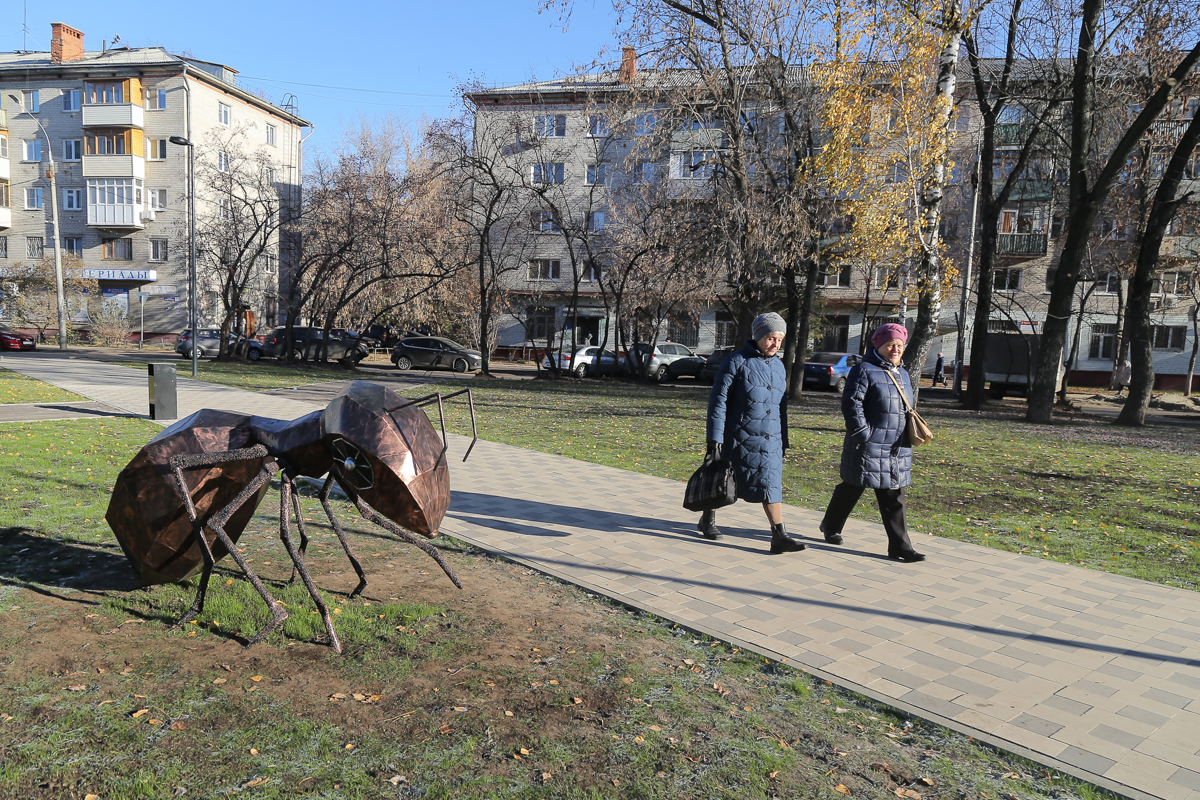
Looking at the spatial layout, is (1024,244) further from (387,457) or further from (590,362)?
(387,457)

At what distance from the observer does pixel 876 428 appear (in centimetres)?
604

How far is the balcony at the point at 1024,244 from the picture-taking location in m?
38.2

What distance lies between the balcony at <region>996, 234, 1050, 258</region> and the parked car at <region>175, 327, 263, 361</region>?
1400 inches

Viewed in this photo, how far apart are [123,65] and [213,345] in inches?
794

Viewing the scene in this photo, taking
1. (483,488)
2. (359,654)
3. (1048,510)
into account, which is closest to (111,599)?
(359,654)

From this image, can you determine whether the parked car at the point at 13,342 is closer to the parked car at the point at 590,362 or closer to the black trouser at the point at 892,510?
the parked car at the point at 590,362

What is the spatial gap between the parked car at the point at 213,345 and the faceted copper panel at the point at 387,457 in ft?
→ 107

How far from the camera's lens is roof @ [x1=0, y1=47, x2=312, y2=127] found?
45.0 m

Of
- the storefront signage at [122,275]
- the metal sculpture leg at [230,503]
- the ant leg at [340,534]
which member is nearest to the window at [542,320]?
the storefront signage at [122,275]

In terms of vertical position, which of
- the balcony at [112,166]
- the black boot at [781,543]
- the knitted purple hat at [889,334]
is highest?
the balcony at [112,166]

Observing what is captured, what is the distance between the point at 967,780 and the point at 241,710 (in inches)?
121

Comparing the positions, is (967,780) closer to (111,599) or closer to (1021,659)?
(1021,659)

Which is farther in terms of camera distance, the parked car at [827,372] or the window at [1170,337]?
the window at [1170,337]

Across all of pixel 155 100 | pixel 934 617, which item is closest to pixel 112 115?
pixel 155 100
